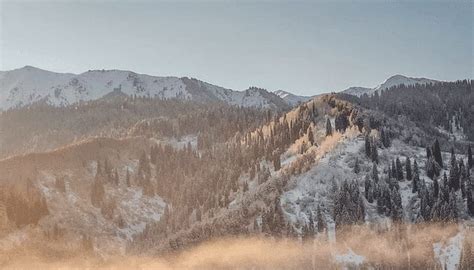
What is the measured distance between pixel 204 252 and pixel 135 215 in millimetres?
35611

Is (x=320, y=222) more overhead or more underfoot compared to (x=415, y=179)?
more underfoot

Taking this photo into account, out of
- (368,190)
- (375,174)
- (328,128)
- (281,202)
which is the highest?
(328,128)

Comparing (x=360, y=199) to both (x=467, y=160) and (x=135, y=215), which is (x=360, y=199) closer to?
(x=467, y=160)

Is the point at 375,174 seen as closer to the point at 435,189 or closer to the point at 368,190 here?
the point at 368,190

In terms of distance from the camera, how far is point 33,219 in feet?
488

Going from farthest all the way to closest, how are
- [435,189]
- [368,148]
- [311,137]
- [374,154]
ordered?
[311,137] → [368,148] → [374,154] → [435,189]

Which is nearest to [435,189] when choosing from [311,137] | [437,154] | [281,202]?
[437,154]

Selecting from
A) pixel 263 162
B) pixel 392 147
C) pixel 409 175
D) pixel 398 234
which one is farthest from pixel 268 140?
pixel 398 234

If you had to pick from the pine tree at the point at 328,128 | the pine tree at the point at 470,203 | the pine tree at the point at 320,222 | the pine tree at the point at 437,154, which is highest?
the pine tree at the point at 328,128

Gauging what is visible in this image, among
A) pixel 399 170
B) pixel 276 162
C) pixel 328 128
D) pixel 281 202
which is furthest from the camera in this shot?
pixel 328 128

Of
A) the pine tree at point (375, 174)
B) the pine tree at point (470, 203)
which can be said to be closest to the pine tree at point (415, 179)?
the pine tree at point (375, 174)

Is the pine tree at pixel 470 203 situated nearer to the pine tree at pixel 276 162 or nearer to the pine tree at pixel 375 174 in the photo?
the pine tree at pixel 375 174

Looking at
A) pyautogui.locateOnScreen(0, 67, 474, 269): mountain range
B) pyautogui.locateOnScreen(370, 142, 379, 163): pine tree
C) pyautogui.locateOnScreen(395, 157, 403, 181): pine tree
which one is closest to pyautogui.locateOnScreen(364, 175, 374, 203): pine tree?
pyautogui.locateOnScreen(0, 67, 474, 269): mountain range

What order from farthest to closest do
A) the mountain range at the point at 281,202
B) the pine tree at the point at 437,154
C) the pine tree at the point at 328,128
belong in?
the pine tree at the point at 328,128, the pine tree at the point at 437,154, the mountain range at the point at 281,202
